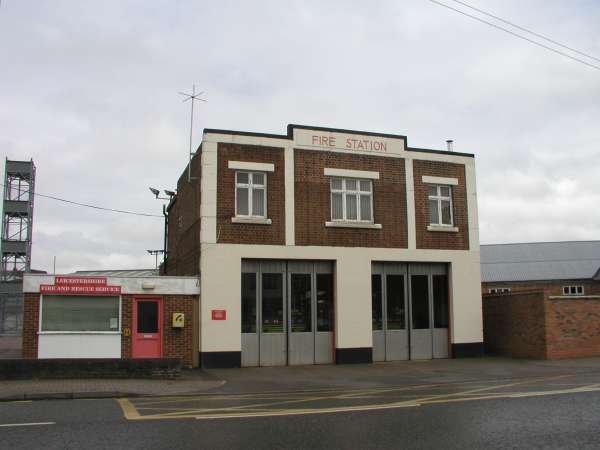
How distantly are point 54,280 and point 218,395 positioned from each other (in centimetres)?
731

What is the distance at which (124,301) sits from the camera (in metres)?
19.2

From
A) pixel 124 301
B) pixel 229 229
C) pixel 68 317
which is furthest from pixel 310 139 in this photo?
pixel 68 317

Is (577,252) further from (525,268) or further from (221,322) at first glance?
(221,322)

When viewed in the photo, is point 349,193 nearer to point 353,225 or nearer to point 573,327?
point 353,225

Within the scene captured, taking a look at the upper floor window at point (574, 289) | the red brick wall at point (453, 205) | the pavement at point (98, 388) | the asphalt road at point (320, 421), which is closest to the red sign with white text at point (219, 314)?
the pavement at point (98, 388)

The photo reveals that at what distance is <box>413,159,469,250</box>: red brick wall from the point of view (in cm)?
2288

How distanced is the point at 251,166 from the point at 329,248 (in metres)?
3.73

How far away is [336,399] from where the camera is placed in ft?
42.0

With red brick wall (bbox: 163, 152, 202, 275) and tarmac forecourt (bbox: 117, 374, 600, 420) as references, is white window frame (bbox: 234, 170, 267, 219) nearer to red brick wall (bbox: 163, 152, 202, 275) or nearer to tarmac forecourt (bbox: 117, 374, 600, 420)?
red brick wall (bbox: 163, 152, 202, 275)

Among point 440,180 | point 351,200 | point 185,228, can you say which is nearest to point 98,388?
point 185,228

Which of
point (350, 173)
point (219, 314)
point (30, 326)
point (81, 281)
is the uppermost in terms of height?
point (350, 173)

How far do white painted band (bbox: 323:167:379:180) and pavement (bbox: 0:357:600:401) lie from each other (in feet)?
20.7

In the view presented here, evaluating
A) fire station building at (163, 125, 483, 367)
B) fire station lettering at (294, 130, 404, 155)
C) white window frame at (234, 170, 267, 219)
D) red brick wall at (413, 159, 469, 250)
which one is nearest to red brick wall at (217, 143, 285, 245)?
fire station building at (163, 125, 483, 367)

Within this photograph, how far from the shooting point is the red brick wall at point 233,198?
2041 centimetres
